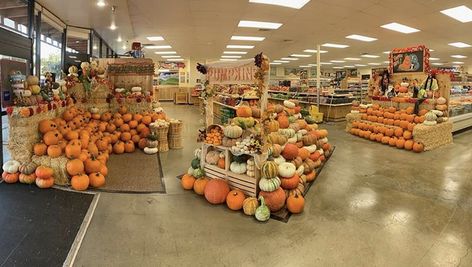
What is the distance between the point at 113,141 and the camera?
20.1 ft

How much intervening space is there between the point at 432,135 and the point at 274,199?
544cm

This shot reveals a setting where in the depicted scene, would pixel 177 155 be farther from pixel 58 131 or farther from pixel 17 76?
pixel 17 76

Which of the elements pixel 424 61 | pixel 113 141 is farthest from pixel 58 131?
pixel 424 61

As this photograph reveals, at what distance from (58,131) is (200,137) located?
92.1 inches

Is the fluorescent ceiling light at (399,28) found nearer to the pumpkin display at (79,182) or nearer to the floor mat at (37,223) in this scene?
the pumpkin display at (79,182)

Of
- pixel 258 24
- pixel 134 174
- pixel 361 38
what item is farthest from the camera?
pixel 361 38

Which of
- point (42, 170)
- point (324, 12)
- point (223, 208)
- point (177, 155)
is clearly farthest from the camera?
point (324, 12)

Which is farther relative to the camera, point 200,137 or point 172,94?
point 172,94

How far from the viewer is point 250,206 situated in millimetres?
3320

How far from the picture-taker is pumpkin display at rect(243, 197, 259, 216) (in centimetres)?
330

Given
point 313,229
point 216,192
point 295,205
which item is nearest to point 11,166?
point 216,192

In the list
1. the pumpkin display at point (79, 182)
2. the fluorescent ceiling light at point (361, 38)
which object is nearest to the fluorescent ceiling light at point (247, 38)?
the fluorescent ceiling light at point (361, 38)

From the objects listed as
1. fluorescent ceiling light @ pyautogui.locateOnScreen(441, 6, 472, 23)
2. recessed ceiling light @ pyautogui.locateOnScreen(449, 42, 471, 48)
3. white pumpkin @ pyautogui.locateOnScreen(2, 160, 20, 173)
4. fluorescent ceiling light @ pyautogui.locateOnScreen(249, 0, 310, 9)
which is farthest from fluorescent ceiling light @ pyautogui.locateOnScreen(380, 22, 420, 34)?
white pumpkin @ pyautogui.locateOnScreen(2, 160, 20, 173)

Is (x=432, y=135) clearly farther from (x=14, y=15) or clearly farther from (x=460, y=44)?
(x=14, y=15)
